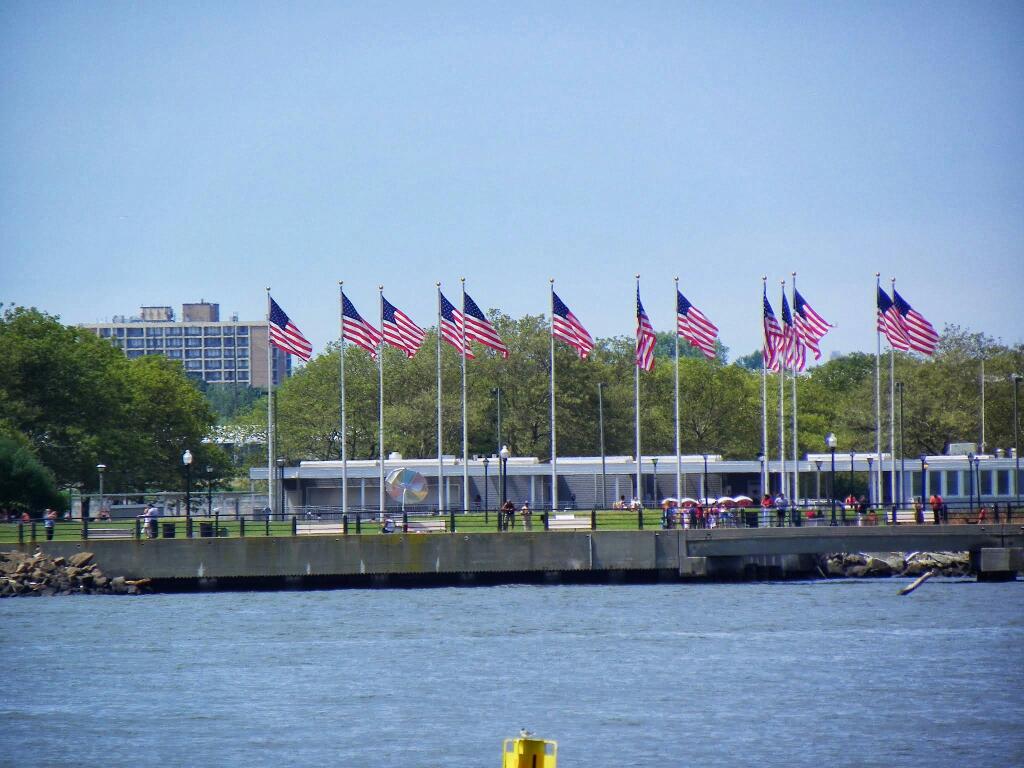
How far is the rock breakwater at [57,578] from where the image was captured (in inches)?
2260

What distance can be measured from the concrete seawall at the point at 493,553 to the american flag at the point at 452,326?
827 cm

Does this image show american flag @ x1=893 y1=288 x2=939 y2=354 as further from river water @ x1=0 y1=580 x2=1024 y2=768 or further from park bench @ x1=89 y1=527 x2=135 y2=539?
park bench @ x1=89 y1=527 x2=135 y2=539

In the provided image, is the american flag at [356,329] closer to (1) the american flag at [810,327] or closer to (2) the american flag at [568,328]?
(2) the american flag at [568,328]

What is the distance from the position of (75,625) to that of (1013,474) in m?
52.6

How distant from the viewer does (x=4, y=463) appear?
243 ft

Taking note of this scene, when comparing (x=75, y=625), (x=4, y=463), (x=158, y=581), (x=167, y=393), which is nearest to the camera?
(x=75, y=625)

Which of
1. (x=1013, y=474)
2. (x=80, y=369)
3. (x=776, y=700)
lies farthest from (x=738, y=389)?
(x=776, y=700)

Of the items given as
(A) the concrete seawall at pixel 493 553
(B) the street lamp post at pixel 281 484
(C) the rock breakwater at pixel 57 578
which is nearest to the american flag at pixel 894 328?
(A) the concrete seawall at pixel 493 553

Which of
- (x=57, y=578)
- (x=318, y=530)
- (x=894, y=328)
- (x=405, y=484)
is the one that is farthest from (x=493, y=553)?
(x=894, y=328)

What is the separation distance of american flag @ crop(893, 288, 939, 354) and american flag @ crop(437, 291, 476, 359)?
1726 cm

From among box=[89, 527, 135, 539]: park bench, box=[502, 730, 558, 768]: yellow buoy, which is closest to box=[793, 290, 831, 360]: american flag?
box=[89, 527, 135, 539]: park bench

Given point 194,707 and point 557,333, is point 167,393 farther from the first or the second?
point 194,707

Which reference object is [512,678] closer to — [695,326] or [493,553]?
[493,553]

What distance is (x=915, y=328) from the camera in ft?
212
